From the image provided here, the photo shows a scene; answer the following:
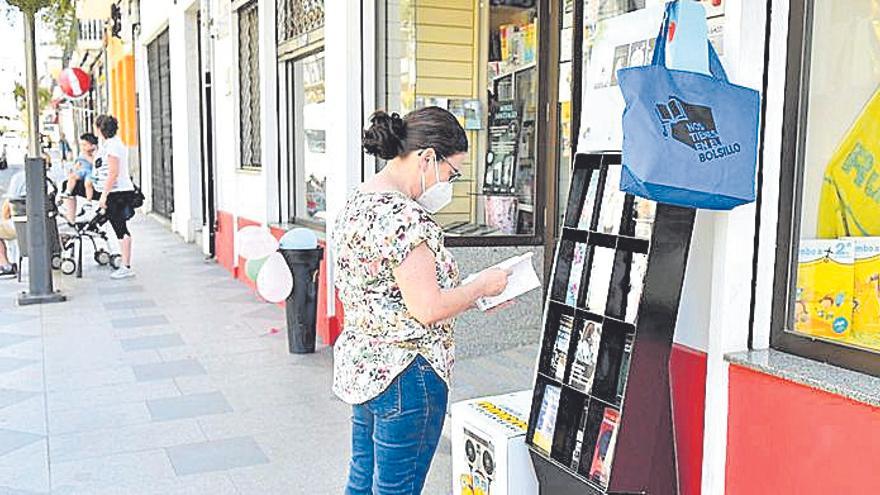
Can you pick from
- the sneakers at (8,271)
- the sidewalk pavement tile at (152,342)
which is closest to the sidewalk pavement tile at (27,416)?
the sidewalk pavement tile at (152,342)

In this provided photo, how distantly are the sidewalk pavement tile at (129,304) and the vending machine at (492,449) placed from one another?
4.84 meters

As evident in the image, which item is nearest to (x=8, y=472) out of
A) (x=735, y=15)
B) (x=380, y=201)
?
(x=380, y=201)

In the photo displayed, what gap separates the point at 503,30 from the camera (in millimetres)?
5281

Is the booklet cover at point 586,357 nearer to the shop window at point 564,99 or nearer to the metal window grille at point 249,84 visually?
the shop window at point 564,99

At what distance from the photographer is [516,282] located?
2357 mm

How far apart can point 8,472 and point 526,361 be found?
2.71 meters

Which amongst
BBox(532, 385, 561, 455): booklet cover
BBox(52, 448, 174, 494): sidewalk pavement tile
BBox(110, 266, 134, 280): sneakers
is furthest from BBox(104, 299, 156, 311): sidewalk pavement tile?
BBox(532, 385, 561, 455): booklet cover

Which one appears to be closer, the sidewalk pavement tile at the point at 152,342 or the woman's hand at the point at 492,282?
the woman's hand at the point at 492,282

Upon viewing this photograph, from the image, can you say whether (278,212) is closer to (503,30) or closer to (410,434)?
(503,30)

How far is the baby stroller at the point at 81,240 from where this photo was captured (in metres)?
8.37

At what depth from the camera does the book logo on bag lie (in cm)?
196

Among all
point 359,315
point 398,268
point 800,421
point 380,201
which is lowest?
point 800,421

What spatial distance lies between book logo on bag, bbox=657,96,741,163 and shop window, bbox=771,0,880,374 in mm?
367

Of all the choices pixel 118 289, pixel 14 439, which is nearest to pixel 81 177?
pixel 118 289
